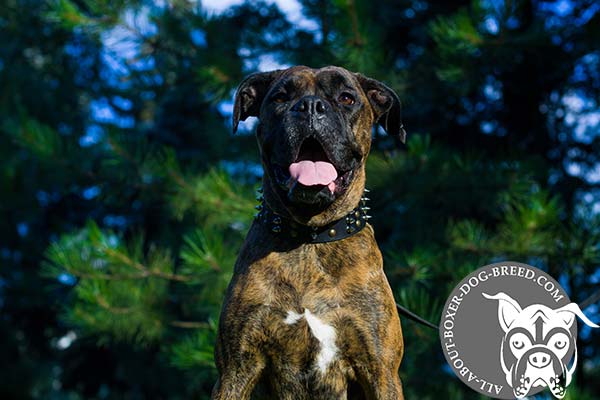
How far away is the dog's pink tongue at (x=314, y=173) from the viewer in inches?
107

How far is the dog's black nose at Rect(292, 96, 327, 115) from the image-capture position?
2.79 meters

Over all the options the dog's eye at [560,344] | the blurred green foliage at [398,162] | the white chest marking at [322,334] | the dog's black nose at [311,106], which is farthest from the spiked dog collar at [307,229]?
the blurred green foliage at [398,162]

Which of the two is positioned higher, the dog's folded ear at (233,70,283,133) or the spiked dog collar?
the dog's folded ear at (233,70,283,133)

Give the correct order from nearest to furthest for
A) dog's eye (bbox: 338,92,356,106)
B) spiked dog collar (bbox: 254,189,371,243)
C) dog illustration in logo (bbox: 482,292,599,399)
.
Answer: spiked dog collar (bbox: 254,189,371,243), dog's eye (bbox: 338,92,356,106), dog illustration in logo (bbox: 482,292,599,399)

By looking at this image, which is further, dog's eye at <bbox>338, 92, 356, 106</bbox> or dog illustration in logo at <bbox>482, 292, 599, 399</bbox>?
dog illustration in logo at <bbox>482, 292, 599, 399</bbox>

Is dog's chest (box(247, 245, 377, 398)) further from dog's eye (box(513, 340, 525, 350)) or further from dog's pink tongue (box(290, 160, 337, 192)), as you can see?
dog's eye (box(513, 340, 525, 350))

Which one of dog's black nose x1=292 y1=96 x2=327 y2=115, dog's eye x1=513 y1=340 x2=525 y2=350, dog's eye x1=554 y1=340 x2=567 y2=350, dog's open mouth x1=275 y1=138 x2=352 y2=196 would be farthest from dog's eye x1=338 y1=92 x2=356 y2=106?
dog's eye x1=554 y1=340 x2=567 y2=350

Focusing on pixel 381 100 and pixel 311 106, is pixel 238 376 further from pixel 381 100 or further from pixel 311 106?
pixel 381 100

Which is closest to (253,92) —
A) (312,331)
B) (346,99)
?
(346,99)

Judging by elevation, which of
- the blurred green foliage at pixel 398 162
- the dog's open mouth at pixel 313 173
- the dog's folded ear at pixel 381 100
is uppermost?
the dog's folded ear at pixel 381 100

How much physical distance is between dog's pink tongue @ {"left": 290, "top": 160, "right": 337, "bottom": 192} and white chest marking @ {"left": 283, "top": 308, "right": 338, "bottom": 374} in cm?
46

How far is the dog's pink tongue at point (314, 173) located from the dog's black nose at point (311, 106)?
7.4 inches

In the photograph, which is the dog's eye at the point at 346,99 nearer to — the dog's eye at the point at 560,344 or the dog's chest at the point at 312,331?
the dog's chest at the point at 312,331

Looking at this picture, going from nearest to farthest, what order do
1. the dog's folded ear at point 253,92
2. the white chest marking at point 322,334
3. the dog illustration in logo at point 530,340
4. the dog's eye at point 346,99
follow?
the white chest marking at point 322,334
the dog's eye at point 346,99
the dog illustration in logo at point 530,340
the dog's folded ear at point 253,92
